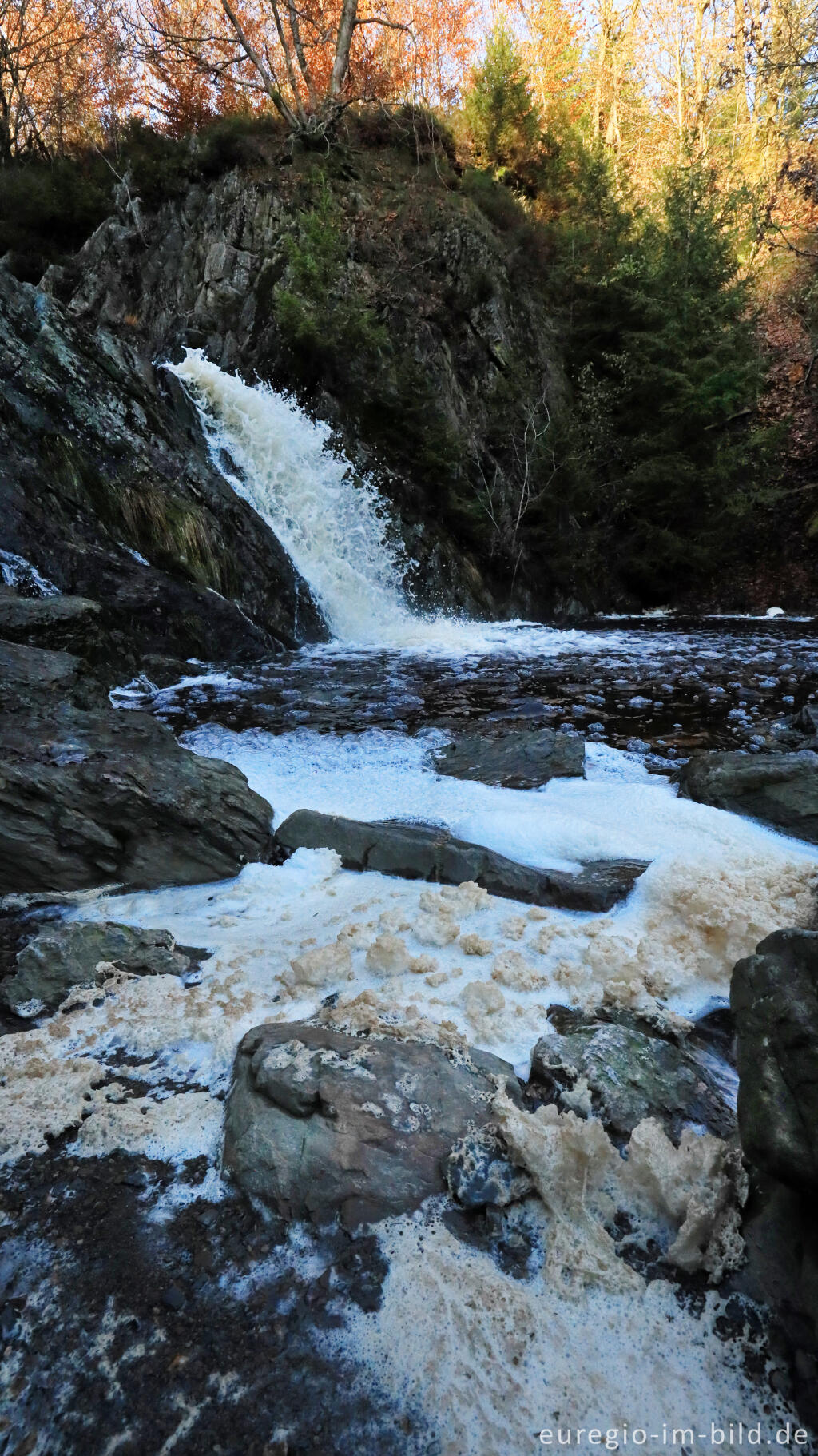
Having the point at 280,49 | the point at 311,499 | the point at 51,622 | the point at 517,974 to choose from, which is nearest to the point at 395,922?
the point at 517,974

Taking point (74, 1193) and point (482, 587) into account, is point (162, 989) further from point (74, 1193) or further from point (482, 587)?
point (482, 587)

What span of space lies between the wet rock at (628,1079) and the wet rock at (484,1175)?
0.29 meters

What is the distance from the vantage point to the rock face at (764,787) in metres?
3.87

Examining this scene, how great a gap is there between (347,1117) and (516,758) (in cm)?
349

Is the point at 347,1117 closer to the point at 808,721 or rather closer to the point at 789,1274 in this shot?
the point at 789,1274

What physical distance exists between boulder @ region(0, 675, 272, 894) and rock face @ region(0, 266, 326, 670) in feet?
8.13

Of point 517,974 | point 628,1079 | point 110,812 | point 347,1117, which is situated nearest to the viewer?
point 347,1117

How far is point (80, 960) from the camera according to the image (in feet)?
8.61

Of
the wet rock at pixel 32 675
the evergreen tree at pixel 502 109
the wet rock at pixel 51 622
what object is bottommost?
the wet rock at pixel 32 675

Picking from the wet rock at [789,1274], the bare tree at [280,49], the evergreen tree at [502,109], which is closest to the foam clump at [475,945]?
the wet rock at [789,1274]

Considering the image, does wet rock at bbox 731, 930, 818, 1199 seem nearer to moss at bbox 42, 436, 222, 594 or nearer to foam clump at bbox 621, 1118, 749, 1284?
foam clump at bbox 621, 1118, 749, 1284

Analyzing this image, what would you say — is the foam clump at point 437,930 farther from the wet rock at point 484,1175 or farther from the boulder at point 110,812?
the boulder at point 110,812

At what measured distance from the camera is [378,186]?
1617 cm

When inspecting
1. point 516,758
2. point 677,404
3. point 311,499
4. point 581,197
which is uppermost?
point 581,197
